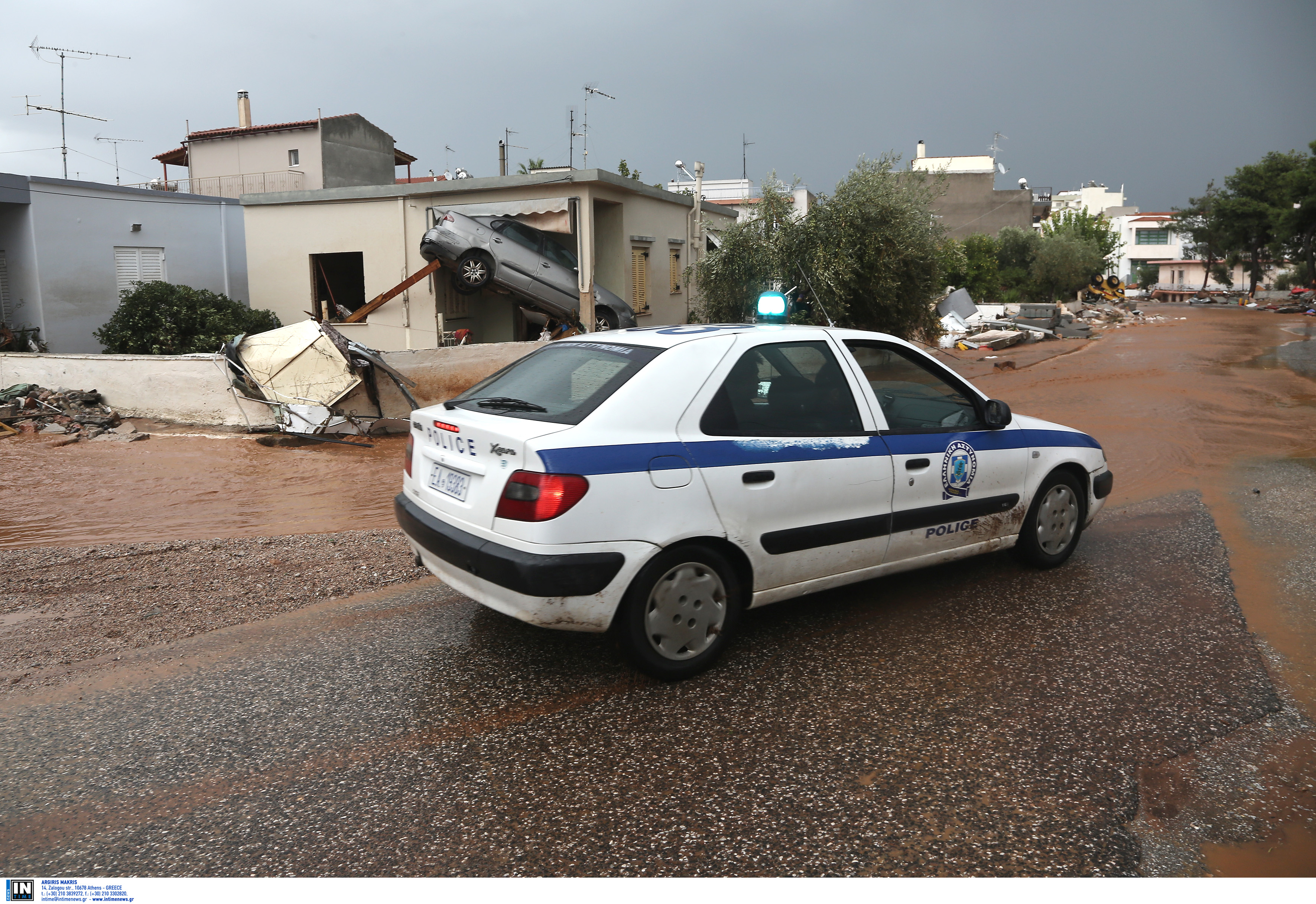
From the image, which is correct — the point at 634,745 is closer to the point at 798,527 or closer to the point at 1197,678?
the point at 798,527

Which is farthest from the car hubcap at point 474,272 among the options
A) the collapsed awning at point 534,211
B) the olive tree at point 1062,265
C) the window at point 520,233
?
the olive tree at point 1062,265

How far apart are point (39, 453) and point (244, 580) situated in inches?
285

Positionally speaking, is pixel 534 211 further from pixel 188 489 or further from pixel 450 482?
pixel 450 482

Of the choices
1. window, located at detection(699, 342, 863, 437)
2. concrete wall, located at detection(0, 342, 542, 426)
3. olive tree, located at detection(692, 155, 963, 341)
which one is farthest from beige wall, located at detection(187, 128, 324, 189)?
window, located at detection(699, 342, 863, 437)

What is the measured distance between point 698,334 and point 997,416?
6.00ft

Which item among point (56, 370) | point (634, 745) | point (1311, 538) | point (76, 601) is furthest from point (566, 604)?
point (56, 370)

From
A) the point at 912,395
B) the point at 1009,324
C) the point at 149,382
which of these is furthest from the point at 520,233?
the point at 1009,324

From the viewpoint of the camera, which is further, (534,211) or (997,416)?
(534,211)

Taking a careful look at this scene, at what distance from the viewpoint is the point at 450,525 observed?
12.8ft

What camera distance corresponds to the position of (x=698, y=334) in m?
4.20

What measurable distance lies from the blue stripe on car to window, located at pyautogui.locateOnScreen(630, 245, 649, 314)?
45.1 feet

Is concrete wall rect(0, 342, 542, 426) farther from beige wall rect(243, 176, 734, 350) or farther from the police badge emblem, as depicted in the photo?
the police badge emblem
